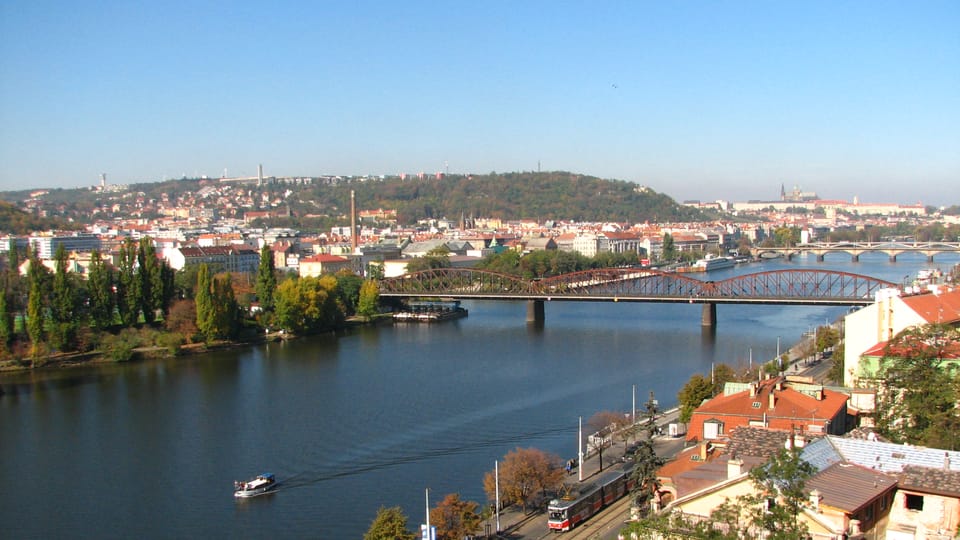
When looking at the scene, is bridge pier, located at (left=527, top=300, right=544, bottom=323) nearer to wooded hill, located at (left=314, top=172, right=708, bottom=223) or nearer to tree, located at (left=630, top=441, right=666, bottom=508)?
tree, located at (left=630, top=441, right=666, bottom=508)

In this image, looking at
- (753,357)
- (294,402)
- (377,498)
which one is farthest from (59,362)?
(753,357)

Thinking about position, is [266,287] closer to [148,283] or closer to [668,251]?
[148,283]

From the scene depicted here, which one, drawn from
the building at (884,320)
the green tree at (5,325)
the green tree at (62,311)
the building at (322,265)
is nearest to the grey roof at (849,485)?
the building at (884,320)

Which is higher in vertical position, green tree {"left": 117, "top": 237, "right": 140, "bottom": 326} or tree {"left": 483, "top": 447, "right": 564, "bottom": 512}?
green tree {"left": 117, "top": 237, "right": 140, "bottom": 326}

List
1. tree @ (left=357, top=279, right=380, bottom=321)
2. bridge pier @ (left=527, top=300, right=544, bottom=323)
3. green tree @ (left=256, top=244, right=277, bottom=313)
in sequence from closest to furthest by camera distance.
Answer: green tree @ (left=256, top=244, right=277, bottom=313)
bridge pier @ (left=527, top=300, right=544, bottom=323)
tree @ (left=357, top=279, right=380, bottom=321)

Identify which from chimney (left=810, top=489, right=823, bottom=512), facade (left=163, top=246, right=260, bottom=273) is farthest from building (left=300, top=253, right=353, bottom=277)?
chimney (left=810, top=489, right=823, bottom=512)

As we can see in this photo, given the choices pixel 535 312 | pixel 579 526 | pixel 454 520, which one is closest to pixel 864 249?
pixel 535 312

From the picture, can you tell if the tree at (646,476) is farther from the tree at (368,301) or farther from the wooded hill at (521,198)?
the wooded hill at (521,198)
